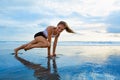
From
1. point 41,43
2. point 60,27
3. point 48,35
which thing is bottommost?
point 41,43

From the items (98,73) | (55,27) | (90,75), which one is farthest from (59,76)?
(55,27)

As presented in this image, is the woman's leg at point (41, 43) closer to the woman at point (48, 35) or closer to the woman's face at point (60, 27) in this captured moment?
the woman at point (48, 35)

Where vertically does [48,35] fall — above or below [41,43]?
above

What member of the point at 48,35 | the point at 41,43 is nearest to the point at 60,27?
the point at 48,35

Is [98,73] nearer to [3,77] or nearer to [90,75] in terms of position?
[90,75]

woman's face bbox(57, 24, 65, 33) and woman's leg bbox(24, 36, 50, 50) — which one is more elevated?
woman's face bbox(57, 24, 65, 33)

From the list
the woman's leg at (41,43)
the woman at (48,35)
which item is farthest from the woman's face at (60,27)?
the woman's leg at (41,43)

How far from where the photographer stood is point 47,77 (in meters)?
5.10

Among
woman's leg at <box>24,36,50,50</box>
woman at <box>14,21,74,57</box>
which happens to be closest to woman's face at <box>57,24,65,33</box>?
woman at <box>14,21,74,57</box>

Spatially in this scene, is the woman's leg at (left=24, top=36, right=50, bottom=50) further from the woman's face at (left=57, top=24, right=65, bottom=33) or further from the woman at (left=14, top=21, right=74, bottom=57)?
the woman's face at (left=57, top=24, right=65, bottom=33)

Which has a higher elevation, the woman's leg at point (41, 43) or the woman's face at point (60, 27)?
the woman's face at point (60, 27)

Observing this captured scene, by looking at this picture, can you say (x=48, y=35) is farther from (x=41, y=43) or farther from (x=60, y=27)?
(x=60, y=27)

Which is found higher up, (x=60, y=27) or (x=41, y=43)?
(x=60, y=27)

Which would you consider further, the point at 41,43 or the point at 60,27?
the point at 41,43
